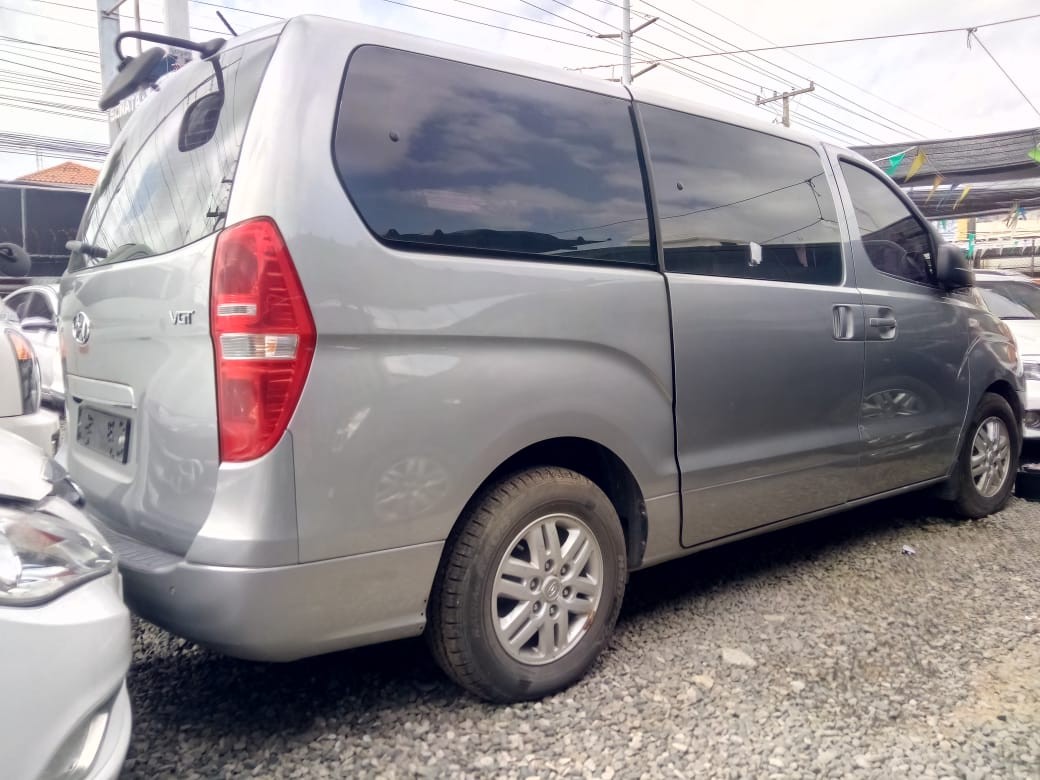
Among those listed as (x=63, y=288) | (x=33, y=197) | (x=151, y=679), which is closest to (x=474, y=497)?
(x=151, y=679)

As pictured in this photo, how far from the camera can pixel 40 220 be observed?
10492 mm

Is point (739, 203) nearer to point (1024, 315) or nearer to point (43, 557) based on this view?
point (43, 557)

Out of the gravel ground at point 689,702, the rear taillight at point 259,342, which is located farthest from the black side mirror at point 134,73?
the gravel ground at point 689,702

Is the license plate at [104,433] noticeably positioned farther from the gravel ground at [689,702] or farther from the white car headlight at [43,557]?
the gravel ground at [689,702]

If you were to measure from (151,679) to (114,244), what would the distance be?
1319 millimetres

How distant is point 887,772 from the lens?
2207mm

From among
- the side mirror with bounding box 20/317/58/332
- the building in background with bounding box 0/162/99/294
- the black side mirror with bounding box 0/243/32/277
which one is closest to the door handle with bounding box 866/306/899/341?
the black side mirror with bounding box 0/243/32/277

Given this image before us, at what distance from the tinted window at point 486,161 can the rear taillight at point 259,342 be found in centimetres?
26

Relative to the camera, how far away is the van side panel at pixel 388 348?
1.99 meters

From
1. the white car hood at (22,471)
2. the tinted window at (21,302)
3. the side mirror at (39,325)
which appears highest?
the tinted window at (21,302)

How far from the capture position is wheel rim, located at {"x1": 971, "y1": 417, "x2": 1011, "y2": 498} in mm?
4504

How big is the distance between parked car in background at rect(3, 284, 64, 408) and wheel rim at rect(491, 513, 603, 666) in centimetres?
418

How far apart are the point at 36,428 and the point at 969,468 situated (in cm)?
450

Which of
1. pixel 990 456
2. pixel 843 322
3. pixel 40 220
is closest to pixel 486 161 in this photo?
pixel 843 322
